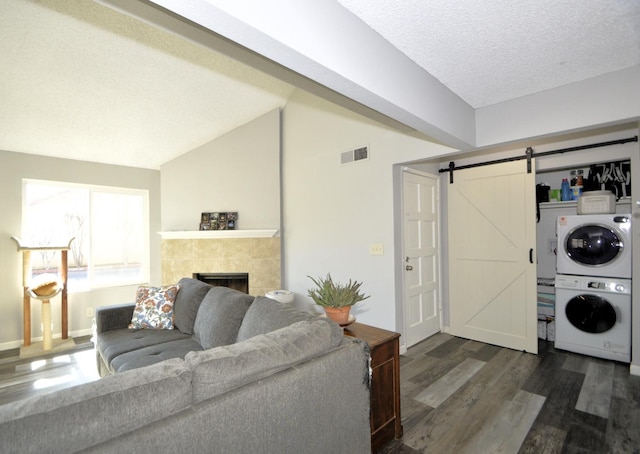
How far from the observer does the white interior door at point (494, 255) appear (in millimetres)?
3281

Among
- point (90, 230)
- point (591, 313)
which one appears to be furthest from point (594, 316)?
point (90, 230)

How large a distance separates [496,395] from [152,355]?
8.70ft

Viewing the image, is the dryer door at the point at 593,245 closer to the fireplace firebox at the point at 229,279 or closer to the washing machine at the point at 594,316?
the washing machine at the point at 594,316

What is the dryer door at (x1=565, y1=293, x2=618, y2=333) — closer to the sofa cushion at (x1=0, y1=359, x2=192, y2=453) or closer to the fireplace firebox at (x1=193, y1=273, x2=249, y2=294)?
the sofa cushion at (x1=0, y1=359, x2=192, y2=453)

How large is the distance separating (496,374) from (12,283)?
5.44 meters

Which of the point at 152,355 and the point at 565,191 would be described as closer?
the point at 152,355

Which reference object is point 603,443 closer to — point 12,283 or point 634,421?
point 634,421

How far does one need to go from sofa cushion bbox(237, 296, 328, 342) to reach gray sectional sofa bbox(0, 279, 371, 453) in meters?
0.01

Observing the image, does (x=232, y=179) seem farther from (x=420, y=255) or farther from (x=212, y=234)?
(x=420, y=255)

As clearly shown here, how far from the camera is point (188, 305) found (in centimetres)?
287

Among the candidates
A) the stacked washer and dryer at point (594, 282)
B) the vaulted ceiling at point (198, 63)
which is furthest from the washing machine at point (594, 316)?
the vaulted ceiling at point (198, 63)

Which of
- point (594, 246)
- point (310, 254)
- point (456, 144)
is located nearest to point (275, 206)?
point (310, 254)

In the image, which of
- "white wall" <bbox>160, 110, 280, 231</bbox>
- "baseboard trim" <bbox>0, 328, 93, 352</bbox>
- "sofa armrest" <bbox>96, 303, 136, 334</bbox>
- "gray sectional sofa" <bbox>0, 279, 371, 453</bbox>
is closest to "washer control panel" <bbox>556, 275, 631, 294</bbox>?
"gray sectional sofa" <bbox>0, 279, 371, 453</bbox>

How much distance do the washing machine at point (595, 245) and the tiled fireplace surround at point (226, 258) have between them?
11.0 feet
